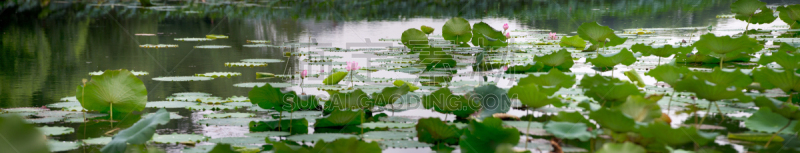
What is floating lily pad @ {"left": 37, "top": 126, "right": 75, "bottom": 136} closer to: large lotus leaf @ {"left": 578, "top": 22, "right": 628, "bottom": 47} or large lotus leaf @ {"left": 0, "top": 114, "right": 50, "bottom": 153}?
large lotus leaf @ {"left": 0, "top": 114, "right": 50, "bottom": 153}

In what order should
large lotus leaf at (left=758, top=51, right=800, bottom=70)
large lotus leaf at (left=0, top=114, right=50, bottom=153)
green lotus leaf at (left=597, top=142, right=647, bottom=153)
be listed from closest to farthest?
1. large lotus leaf at (left=0, top=114, right=50, bottom=153)
2. green lotus leaf at (left=597, top=142, right=647, bottom=153)
3. large lotus leaf at (left=758, top=51, right=800, bottom=70)

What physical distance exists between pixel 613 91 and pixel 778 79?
0.46 meters

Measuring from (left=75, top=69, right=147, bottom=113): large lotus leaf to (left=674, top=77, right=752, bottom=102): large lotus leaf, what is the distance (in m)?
1.26

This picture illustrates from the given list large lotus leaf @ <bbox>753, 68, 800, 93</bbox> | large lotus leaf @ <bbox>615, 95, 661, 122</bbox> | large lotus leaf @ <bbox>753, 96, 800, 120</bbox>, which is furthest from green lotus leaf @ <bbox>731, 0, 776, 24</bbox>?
large lotus leaf @ <bbox>615, 95, 661, 122</bbox>

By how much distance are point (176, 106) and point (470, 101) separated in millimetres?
840

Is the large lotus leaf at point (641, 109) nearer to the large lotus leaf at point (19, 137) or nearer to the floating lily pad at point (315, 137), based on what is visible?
the floating lily pad at point (315, 137)

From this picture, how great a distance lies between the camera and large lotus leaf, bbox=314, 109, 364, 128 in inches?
57.8

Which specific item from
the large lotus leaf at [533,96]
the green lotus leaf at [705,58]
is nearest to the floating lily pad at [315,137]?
the large lotus leaf at [533,96]

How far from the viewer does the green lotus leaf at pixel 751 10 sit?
10.6ft

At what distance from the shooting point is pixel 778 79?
1.59 m

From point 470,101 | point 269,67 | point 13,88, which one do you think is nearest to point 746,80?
point 470,101

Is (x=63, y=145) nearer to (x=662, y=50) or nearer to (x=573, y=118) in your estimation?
(x=573, y=118)

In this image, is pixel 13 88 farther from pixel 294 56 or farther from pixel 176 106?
pixel 294 56

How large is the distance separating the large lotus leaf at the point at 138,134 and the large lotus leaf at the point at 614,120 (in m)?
0.79
